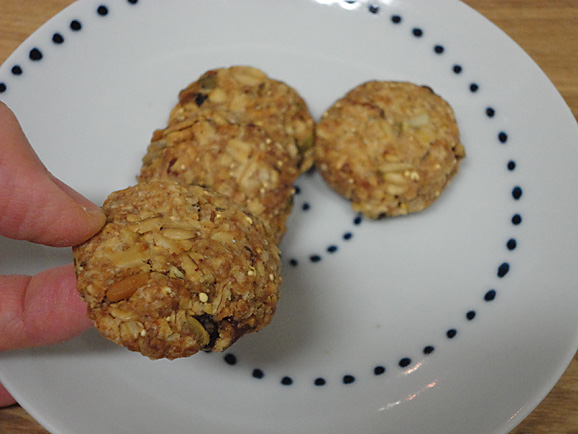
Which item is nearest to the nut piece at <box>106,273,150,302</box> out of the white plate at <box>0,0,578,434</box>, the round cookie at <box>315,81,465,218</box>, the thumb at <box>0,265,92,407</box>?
the thumb at <box>0,265,92,407</box>

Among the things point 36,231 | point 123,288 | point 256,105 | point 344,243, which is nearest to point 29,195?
point 36,231

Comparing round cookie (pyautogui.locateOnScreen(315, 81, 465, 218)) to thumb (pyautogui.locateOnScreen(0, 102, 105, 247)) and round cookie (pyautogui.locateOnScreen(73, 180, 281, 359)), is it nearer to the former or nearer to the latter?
round cookie (pyautogui.locateOnScreen(73, 180, 281, 359))

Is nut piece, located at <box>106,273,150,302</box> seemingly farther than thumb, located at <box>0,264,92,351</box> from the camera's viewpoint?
No

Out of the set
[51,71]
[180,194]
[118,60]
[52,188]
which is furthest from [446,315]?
[51,71]

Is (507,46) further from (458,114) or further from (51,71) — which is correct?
(51,71)

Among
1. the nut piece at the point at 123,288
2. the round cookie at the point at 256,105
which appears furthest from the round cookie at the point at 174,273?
the round cookie at the point at 256,105

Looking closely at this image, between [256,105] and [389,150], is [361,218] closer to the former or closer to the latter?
[389,150]

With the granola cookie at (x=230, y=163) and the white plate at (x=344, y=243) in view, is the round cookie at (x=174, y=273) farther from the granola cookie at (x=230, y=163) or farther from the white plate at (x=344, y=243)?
the white plate at (x=344, y=243)
